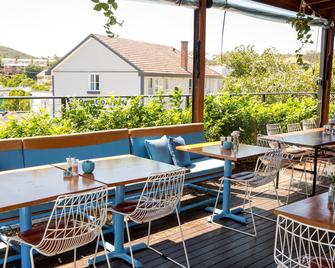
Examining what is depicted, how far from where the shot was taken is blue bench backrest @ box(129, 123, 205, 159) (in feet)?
15.7

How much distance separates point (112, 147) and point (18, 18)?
3.37 m

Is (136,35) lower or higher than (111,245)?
higher

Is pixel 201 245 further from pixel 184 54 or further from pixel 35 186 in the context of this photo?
pixel 184 54

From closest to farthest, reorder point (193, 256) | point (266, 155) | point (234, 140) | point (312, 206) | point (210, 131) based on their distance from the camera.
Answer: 1. point (312, 206)
2. point (193, 256)
3. point (266, 155)
4. point (234, 140)
5. point (210, 131)

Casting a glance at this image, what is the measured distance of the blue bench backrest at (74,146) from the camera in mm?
3873

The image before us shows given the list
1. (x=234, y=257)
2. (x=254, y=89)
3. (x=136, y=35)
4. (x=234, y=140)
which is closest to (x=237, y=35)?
(x=254, y=89)

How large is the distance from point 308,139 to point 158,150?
2.24 metres

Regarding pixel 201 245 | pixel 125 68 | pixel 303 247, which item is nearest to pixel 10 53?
pixel 201 245

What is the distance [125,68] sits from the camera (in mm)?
11727

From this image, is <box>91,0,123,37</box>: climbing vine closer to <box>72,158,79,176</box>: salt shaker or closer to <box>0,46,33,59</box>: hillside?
<box>72,158,79,176</box>: salt shaker

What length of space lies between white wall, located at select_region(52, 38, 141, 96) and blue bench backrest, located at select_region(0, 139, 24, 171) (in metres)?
5.25

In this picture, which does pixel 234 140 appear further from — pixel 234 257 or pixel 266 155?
pixel 234 257

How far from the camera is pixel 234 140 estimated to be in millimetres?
4520

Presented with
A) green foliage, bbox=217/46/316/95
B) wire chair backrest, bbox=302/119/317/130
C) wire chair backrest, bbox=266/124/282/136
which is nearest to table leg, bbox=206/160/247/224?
wire chair backrest, bbox=266/124/282/136
